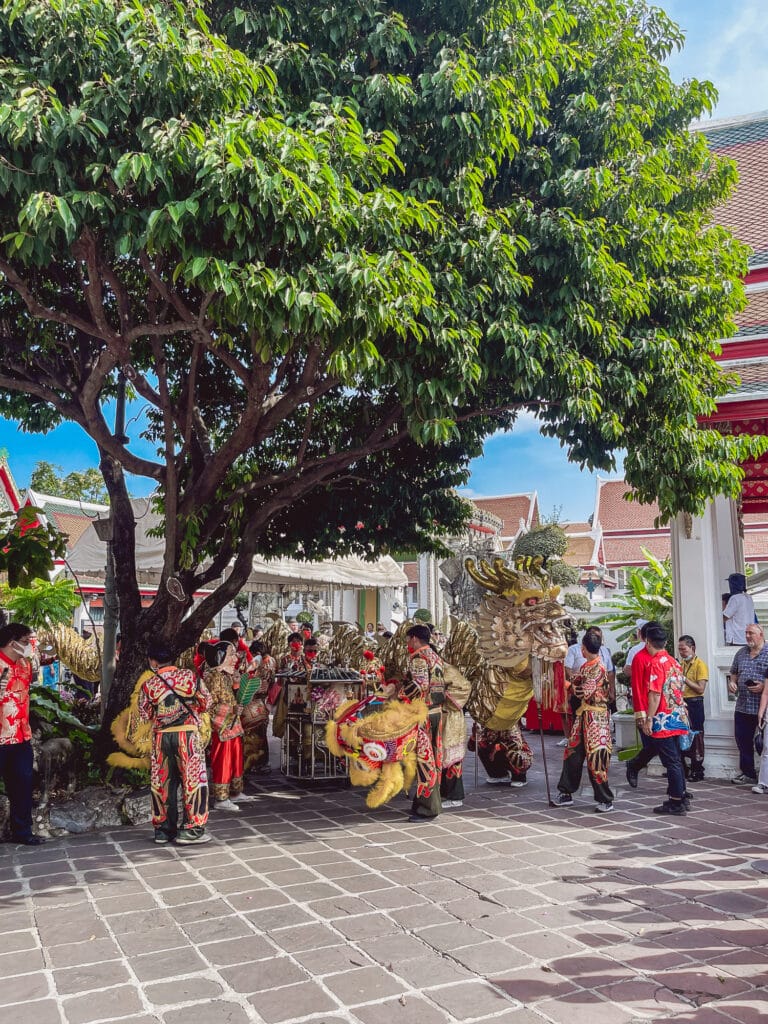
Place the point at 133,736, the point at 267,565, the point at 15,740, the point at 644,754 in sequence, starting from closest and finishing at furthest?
the point at 15,740
the point at 133,736
the point at 644,754
the point at 267,565

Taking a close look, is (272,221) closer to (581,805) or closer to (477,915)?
(477,915)

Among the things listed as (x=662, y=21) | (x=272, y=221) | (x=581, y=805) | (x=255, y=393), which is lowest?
(x=581, y=805)

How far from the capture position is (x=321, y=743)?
8453 millimetres

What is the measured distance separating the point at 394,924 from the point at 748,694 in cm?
550

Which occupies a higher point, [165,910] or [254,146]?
[254,146]

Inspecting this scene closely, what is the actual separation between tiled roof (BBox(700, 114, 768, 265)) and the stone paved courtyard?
7521mm

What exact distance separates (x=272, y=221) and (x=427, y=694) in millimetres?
4133

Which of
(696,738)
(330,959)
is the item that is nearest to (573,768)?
(696,738)

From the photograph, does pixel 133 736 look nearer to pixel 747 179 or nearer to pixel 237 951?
pixel 237 951

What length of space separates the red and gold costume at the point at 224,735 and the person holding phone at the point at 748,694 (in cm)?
521

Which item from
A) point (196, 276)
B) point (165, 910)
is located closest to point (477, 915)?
point (165, 910)

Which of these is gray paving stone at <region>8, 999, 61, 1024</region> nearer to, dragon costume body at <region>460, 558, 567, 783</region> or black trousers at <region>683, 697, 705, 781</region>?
dragon costume body at <region>460, 558, 567, 783</region>

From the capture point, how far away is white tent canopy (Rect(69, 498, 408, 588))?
33.2 feet

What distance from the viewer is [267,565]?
11773 mm
